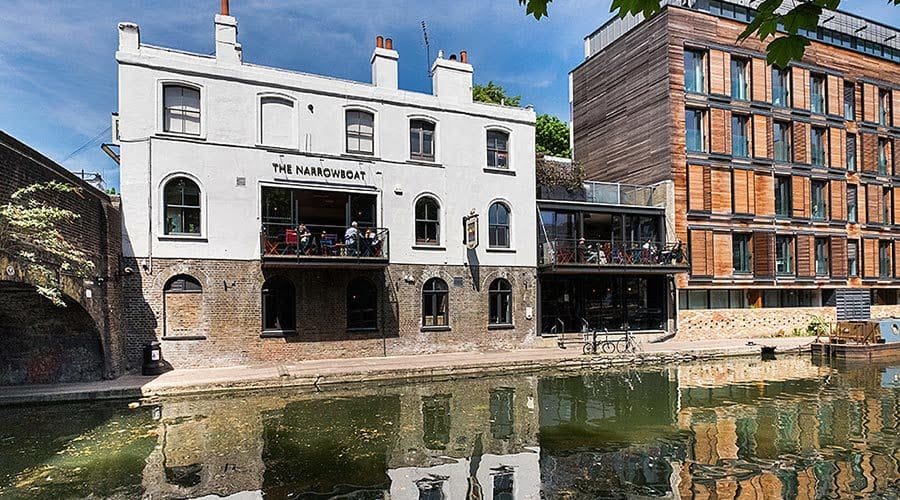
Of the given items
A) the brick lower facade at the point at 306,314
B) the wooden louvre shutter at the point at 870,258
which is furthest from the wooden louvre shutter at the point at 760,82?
the brick lower facade at the point at 306,314

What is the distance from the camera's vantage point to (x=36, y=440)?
8078 mm

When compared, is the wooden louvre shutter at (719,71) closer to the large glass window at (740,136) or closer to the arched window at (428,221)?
the large glass window at (740,136)

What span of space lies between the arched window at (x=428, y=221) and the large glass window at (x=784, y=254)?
14.5 metres

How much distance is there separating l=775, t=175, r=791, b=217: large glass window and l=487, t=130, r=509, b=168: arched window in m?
12.1

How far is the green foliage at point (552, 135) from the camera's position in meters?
31.5

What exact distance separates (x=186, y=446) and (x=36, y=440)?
2.36 meters

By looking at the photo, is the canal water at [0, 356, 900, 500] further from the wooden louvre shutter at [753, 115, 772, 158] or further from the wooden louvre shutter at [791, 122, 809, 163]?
the wooden louvre shutter at [791, 122, 809, 163]

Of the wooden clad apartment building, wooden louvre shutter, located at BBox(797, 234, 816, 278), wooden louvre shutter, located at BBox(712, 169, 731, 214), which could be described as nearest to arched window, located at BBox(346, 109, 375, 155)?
the wooden clad apartment building

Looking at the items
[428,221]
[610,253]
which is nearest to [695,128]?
[610,253]

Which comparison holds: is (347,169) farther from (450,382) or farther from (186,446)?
(186,446)

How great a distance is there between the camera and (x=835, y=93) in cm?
2344

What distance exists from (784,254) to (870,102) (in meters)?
8.82

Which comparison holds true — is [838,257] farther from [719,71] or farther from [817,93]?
[719,71]

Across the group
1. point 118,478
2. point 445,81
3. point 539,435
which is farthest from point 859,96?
point 118,478
